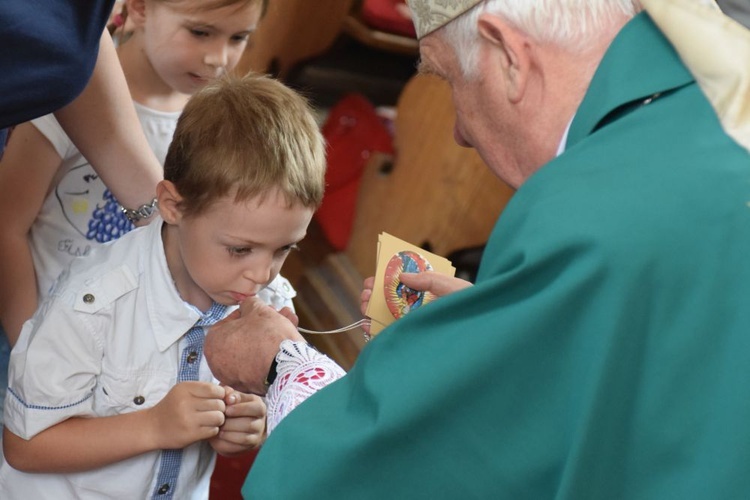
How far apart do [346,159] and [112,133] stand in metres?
1.93

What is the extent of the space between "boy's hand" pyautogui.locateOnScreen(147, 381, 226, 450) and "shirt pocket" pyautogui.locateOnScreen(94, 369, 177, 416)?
54 millimetres

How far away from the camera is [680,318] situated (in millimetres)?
1211

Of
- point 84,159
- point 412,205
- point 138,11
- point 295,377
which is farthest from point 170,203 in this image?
point 412,205

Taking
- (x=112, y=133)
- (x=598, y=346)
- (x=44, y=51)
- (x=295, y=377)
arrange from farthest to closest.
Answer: (x=112, y=133)
(x=295, y=377)
(x=44, y=51)
(x=598, y=346)

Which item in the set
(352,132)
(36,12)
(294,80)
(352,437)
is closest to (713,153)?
(352,437)

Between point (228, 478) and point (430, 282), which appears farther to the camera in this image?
point (228, 478)

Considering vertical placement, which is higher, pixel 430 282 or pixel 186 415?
pixel 430 282

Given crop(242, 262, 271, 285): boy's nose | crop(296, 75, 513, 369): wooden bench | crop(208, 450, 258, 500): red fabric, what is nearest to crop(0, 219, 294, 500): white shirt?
crop(242, 262, 271, 285): boy's nose

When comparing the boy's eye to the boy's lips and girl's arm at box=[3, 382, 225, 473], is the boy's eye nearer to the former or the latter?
the boy's lips

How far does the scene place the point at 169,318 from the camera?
1.74 meters

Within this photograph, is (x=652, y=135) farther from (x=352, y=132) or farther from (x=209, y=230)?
(x=352, y=132)

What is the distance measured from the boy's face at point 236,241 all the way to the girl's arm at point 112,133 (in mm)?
260

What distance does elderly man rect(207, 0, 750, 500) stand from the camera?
1.21 meters

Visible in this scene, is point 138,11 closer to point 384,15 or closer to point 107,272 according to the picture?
point 107,272
